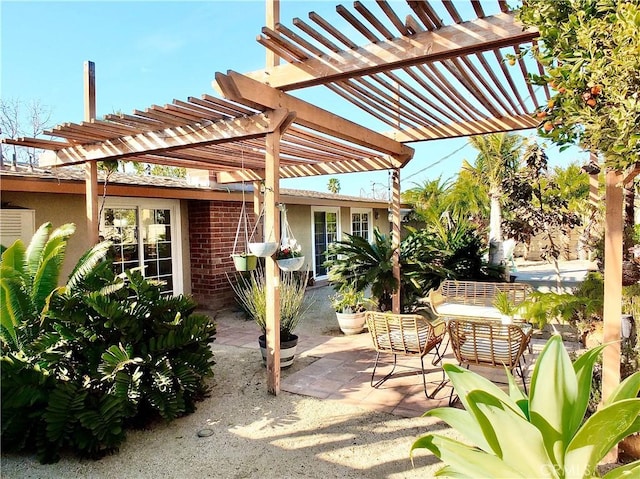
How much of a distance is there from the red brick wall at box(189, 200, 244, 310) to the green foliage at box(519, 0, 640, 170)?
7.27 meters

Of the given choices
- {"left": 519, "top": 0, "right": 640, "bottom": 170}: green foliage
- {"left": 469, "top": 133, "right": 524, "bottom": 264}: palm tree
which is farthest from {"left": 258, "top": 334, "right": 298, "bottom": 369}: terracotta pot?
{"left": 469, "top": 133, "right": 524, "bottom": 264}: palm tree

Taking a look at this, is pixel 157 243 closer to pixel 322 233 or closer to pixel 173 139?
pixel 173 139

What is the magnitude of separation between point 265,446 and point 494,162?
43.2 feet

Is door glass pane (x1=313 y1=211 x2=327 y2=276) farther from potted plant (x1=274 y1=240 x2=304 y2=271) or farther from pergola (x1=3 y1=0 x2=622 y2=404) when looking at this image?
potted plant (x1=274 y1=240 x2=304 y2=271)

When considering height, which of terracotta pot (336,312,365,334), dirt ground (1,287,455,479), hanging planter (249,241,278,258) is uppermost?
hanging planter (249,241,278,258)

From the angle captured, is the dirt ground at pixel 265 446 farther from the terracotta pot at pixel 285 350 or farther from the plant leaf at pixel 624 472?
the plant leaf at pixel 624 472

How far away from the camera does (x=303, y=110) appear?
4.46 m

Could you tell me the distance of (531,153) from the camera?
780 cm

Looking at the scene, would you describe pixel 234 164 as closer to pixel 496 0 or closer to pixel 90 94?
pixel 90 94

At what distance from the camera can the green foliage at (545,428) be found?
1508 millimetres

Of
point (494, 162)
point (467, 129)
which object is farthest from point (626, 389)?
point (494, 162)

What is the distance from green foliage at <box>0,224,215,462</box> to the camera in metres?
3.38

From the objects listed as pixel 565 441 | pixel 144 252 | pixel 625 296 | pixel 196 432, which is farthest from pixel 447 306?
pixel 144 252

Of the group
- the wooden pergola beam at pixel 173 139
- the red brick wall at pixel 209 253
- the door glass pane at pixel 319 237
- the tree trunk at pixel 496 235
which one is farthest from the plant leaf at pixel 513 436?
the door glass pane at pixel 319 237
